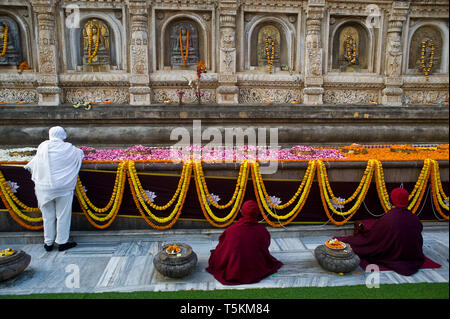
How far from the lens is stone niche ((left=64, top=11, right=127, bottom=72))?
10.5 m

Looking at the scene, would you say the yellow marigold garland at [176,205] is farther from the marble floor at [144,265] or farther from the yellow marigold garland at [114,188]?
the marble floor at [144,265]

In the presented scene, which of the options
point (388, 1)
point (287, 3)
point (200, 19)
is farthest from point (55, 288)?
point (388, 1)

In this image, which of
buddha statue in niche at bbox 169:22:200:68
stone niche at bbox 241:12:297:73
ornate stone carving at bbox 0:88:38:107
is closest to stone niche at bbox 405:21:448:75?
stone niche at bbox 241:12:297:73

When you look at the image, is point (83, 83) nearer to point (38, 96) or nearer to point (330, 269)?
point (38, 96)

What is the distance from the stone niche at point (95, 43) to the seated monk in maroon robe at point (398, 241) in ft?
31.0

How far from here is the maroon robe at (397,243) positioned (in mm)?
4281

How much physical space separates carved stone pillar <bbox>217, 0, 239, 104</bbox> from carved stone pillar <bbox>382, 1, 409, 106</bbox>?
5.50 metres

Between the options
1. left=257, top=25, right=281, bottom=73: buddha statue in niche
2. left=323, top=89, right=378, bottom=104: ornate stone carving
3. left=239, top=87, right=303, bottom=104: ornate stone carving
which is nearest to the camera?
left=239, top=87, right=303, bottom=104: ornate stone carving

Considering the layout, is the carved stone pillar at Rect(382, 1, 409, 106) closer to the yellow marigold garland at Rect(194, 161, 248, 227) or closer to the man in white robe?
the yellow marigold garland at Rect(194, 161, 248, 227)

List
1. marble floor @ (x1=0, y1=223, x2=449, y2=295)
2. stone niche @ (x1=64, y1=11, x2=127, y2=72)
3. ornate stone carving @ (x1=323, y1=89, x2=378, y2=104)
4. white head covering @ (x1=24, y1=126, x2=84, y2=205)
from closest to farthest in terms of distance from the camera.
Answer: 1. marble floor @ (x1=0, y1=223, x2=449, y2=295)
2. white head covering @ (x1=24, y1=126, x2=84, y2=205)
3. stone niche @ (x1=64, y1=11, x2=127, y2=72)
4. ornate stone carving @ (x1=323, y1=89, x2=378, y2=104)

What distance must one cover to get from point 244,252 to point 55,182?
2962 millimetres

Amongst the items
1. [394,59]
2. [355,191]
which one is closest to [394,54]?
[394,59]

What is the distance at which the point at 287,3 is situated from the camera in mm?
10750
